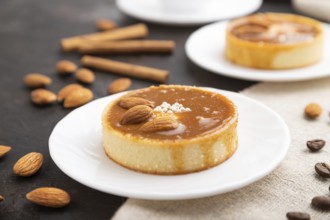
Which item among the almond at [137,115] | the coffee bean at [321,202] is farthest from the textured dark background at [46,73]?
the coffee bean at [321,202]

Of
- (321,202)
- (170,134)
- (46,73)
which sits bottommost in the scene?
(46,73)

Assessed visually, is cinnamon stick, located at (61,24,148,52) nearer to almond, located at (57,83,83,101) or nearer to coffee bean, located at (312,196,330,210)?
almond, located at (57,83,83,101)

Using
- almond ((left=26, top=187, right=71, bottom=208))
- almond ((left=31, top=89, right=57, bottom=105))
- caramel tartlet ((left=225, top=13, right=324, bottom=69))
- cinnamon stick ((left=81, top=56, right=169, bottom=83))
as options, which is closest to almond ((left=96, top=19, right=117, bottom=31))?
cinnamon stick ((left=81, top=56, right=169, bottom=83))

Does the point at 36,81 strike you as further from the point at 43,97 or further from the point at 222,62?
the point at 222,62

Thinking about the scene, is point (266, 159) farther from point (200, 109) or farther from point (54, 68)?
point (54, 68)

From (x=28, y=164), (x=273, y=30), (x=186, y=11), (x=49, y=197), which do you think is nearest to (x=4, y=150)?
(x=28, y=164)

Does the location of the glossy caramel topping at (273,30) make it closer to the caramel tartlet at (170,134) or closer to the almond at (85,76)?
the almond at (85,76)

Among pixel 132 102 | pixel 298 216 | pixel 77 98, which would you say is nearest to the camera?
pixel 298 216
